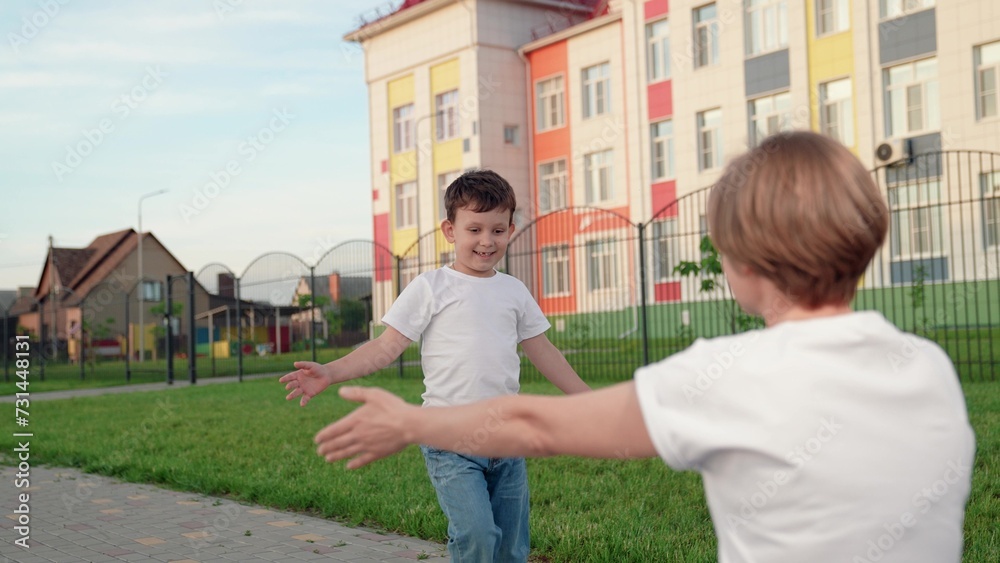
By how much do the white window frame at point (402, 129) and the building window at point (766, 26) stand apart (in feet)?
47.1

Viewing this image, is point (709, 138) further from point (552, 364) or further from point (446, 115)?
point (552, 364)

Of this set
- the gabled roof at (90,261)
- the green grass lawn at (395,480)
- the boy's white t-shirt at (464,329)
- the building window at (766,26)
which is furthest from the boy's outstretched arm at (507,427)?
the gabled roof at (90,261)

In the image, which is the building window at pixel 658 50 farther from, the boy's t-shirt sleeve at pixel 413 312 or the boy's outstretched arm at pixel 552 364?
the boy's t-shirt sleeve at pixel 413 312

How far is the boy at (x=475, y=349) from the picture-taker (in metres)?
3.61

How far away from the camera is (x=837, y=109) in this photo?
25156 mm

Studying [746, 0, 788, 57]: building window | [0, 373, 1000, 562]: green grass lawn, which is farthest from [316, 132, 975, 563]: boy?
[746, 0, 788, 57]: building window

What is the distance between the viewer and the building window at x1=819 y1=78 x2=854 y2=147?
2488cm

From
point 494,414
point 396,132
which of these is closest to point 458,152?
point 396,132

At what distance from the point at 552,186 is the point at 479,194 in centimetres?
3039

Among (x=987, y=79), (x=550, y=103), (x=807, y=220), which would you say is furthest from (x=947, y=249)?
(x=807, y=220)

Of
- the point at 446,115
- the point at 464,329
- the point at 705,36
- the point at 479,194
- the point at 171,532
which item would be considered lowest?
the point at 171,532

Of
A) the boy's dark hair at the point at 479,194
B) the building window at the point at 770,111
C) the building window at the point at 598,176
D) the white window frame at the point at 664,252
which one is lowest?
the boy's dark hair at the point at 479,194

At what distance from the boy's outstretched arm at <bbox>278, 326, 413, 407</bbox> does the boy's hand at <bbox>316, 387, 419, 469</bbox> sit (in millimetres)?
1157

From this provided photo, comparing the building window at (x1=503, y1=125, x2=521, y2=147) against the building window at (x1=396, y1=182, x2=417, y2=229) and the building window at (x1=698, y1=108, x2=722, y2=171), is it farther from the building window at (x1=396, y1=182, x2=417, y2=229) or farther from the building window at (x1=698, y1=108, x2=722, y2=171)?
the building window at (x1=698, y1=108, x2=722, y2=171)
